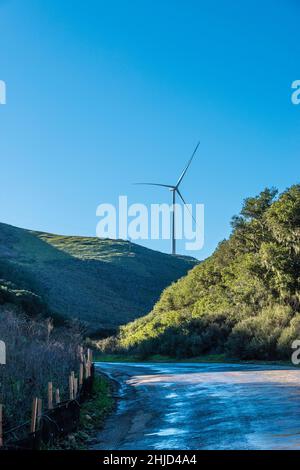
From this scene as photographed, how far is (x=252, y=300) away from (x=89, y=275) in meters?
68.7

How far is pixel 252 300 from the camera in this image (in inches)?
1864

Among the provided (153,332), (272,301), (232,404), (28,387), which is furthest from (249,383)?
(153,332)

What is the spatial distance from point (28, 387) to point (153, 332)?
144ft

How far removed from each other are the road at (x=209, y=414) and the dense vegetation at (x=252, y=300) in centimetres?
1284

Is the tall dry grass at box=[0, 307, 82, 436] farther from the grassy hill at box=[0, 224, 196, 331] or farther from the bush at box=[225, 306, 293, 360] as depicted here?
the grassy hill at box=[0, 224, 196, 331]

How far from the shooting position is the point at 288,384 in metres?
20.8

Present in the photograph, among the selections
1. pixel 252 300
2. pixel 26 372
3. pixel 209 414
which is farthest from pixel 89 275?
pixel 209 414

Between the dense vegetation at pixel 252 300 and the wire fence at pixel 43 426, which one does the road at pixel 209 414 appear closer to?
the wire fence at pixel 43 426

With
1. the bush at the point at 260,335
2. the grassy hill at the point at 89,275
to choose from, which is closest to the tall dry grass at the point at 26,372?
the bush at the point at 260,335

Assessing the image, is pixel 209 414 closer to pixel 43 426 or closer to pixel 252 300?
pixel 43 426

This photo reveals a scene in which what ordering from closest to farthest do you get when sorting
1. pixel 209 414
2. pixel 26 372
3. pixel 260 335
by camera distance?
1. pixel 209 414
2. pixel 26 372
3. pixel 260 335

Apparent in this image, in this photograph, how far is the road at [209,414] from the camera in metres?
12.1

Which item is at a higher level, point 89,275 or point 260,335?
point 89,275

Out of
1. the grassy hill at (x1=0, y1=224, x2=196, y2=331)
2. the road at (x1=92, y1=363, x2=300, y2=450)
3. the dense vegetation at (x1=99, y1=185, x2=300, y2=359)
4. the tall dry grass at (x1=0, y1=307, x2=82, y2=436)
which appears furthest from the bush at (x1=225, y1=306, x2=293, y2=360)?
the grassy hill at (x1=0, y1=224, x2=196, y2=331)
